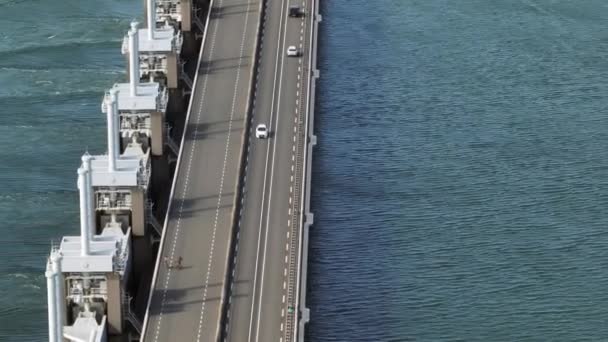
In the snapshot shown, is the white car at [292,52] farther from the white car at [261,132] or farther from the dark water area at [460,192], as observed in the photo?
the white car at [261,132]

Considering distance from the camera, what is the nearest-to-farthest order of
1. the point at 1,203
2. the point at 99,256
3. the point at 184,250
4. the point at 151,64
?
the point at 99,256 < the point at 184,250 < the point at 1,203 < the point at 151,64

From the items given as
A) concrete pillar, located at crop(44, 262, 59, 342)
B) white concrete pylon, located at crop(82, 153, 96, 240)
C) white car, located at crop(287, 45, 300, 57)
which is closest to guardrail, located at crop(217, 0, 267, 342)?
white car, located at crop(287, 45, 300, 57)

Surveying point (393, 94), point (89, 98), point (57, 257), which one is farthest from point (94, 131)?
point (57, 257)

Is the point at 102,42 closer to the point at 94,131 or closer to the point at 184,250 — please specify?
the point at 94,131

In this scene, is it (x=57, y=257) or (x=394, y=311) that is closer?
(x=57, y=257)

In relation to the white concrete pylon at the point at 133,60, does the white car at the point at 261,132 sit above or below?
below

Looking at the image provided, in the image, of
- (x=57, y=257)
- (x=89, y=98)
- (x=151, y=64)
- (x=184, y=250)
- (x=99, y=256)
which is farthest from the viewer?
(x=89, y=98)

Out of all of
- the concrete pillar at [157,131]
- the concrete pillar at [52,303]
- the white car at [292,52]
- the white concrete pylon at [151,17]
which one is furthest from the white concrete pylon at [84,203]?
the white car at [292,52]
